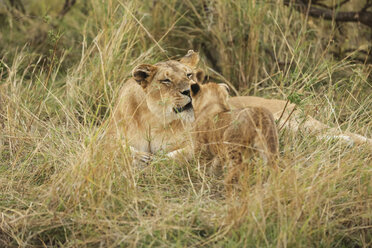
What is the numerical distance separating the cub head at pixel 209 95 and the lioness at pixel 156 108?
0.20 meters

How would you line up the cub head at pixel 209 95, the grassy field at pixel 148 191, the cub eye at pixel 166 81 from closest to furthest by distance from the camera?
1. the grassy field at pixel 148 191
2. the cub head at pixel 209 95
3. the cub eye at pixel 166 81

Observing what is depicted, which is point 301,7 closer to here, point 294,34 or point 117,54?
point 294,34

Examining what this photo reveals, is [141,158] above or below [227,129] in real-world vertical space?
below

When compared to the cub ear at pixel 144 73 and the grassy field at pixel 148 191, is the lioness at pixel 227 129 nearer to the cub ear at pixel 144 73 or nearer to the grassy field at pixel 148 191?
the grassy field at pixel 148 191

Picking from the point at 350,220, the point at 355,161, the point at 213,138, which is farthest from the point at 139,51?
the point at 350,220

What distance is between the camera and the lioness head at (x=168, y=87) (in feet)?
13.5

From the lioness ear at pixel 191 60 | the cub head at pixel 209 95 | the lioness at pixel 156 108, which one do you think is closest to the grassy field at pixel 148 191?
the lioness at pixel 156 108

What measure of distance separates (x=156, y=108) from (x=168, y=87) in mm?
195

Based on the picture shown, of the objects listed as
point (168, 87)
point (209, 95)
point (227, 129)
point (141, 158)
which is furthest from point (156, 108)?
point (227, 129)

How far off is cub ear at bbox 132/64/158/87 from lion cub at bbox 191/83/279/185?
0.52 meters

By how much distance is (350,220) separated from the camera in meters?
3.13

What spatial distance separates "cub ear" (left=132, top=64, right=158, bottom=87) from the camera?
426 cm

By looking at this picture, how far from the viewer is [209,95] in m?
3.84

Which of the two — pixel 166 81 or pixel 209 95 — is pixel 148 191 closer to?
pixel 209 95
